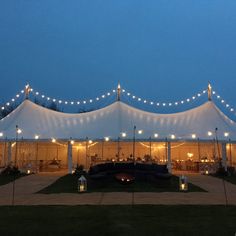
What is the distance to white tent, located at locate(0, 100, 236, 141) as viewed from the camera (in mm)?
19688

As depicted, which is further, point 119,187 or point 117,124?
point 117,124

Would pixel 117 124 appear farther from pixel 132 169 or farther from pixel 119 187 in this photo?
pixel 119 187

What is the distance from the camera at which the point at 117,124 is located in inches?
789

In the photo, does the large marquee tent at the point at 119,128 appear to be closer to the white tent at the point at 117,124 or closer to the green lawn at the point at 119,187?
the white tent at the point at 117,124

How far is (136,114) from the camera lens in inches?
825
